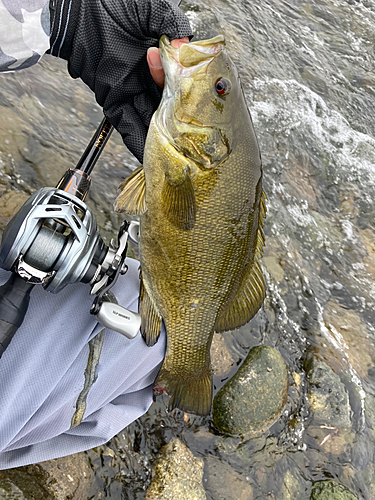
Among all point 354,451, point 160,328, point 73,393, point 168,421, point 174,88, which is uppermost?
point 174,88

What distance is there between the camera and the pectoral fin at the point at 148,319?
87.1 inches

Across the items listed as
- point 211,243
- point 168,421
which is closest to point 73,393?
point 211,243

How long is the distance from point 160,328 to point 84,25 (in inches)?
Answer: 69.7

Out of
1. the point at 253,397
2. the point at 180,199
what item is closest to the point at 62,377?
the point at 180,199

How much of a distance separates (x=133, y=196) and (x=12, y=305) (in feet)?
2.70

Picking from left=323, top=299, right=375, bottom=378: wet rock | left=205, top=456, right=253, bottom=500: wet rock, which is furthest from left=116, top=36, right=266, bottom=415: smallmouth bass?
left=323, top=299, right=375, bottom=378: wet rock

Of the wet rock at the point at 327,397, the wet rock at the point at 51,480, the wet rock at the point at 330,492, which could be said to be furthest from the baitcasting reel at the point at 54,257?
the wet rock at the point at 330,492

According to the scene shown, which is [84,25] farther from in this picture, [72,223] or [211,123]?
[72,223]

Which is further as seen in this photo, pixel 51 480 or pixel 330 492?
pixel 330 492

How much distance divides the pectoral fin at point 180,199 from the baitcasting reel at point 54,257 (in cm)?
34

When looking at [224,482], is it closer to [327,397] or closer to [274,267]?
[327,397]

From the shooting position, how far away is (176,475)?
2941 mm

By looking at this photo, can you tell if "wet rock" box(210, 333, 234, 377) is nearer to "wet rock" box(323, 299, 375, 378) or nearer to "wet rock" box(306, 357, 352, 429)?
"wet rock" box(306, 357, 352, 429)

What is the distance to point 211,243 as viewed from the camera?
83.4 inches
